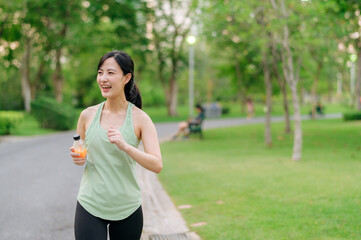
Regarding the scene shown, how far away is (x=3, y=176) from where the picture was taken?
9.23 m

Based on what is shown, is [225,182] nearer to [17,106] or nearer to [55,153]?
[55,153]

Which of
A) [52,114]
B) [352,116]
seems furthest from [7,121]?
[352,116]

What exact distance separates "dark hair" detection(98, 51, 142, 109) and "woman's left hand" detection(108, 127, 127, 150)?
476 mm

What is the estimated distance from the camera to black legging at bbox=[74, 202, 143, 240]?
8.29ft

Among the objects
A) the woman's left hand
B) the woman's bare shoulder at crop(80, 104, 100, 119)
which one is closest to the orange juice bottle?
the woman's bare shoulder at crop(80, 104, 100, 119)

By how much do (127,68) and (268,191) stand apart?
5149 millimetres

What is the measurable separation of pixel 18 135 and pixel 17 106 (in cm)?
2866

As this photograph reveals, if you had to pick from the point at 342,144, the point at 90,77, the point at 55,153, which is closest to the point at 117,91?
the point at 55,153

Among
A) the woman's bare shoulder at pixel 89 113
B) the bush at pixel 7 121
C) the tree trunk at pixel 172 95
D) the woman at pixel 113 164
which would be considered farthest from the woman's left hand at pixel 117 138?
the tree trunk at pixel 172 95

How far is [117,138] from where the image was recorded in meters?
2.30

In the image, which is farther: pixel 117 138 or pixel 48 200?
pixel 48 200

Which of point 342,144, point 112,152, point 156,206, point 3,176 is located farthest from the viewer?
point 342,144

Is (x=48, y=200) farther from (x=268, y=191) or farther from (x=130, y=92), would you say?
(x=130, y=92)

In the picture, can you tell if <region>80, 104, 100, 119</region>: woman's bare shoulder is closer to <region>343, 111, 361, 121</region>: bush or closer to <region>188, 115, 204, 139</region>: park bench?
<region>188, 115, 204, 139</region>: park bench
